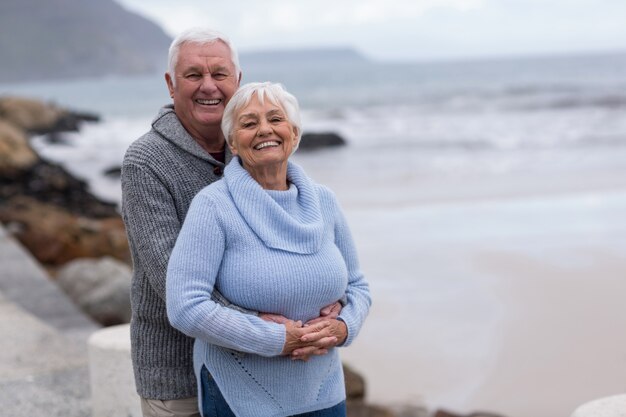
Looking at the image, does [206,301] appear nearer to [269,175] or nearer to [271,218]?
[271,218]

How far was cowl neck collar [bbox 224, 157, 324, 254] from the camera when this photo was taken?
2.69 m

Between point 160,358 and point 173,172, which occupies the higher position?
point 173,172

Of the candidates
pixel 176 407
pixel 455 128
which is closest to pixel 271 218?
pixel 176 407

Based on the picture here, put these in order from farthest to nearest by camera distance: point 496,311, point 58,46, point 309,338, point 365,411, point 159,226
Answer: point 58,46 → point 496,311 → point 365,411 → point 159,226 → point 309,338

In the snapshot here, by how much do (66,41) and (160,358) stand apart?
188715mm

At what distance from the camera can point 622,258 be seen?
10.5 m

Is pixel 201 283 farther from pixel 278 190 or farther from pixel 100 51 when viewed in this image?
pixel 100 51

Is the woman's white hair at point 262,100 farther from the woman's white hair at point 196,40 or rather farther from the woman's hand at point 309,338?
the woman's hand at point 309,338

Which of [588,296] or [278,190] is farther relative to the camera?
[588,296]

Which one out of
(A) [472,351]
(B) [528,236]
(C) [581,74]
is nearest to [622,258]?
(B) [528,236]

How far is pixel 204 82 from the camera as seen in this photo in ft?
9.60

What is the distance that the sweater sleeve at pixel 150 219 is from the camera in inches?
110

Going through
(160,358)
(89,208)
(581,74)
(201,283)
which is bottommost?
(581,74)

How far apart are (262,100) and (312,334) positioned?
28.0 inches
